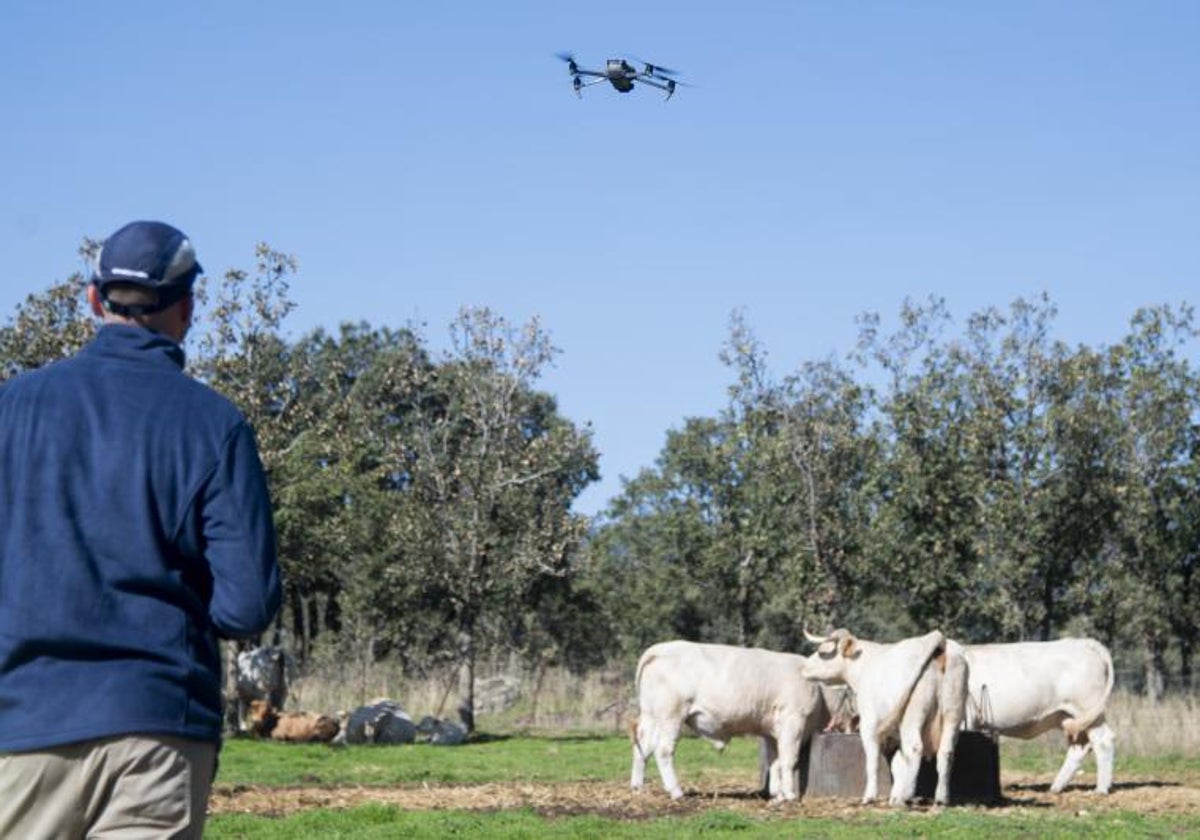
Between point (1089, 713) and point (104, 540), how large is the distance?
19.7 meters

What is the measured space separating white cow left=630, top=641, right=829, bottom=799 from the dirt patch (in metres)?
0.55

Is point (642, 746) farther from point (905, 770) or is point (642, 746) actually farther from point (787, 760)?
point (905, 770)

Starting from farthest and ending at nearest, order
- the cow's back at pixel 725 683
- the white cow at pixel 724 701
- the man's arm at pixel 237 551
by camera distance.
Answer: the cow's back at pixel 725 683
the white cow at pixel 724 701
the man's arm at pixel 237 551

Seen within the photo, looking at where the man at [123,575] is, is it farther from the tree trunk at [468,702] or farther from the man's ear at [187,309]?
the tree trunk at [468,702]

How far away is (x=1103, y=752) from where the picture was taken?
71.2 feet

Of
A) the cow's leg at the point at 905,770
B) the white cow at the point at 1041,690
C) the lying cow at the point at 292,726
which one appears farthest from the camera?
the lying cow at the point at 292,726

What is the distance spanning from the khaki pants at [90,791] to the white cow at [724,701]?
1551cm

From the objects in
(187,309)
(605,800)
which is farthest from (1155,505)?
(187,309)

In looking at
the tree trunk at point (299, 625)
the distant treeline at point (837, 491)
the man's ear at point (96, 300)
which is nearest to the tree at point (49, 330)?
the distant treeline at point (837, 491)

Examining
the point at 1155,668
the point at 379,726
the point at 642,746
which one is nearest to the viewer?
the point at 642,746

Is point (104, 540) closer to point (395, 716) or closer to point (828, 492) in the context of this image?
point (395, 716)

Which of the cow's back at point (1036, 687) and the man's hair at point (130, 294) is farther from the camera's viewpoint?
the cow's back at point (1036, 687)

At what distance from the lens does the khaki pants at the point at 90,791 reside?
4.41m

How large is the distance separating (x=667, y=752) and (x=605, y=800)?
4.85ft
